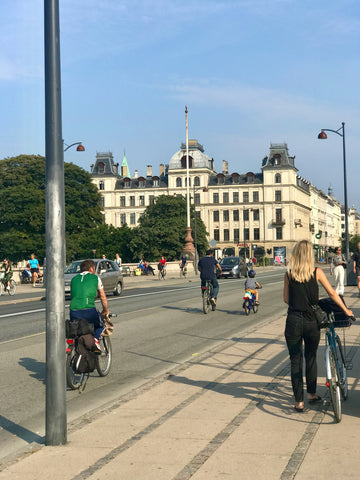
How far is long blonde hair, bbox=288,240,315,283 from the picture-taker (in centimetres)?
677

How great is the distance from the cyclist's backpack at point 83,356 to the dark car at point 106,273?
17.8 m

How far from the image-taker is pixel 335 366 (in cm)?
679

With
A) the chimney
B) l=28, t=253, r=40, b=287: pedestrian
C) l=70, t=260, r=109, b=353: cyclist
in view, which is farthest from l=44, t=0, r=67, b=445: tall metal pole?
the chimney

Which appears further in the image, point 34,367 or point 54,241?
point 34,367

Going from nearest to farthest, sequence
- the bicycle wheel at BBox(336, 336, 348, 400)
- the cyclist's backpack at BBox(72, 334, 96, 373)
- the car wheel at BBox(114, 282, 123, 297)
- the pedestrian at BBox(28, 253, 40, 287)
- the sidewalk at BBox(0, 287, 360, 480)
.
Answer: the sidewalk at BBox(0, 287, 360, 480), the bicycle wheel at BBox(336, 336, 348, 400), the cyclist's backpack at BBox(72, 334, 96, 373), the car wheel at BBox(114, 282, 123, 297), the pedestrian at BBox(28, 253, 40, 287)

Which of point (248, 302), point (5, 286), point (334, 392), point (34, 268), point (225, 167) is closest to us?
point (334, 392)

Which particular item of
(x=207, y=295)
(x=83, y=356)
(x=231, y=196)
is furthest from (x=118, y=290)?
(x=231, y=196)

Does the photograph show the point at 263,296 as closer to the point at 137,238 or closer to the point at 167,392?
the point at 167,392

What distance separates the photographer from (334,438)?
580cm

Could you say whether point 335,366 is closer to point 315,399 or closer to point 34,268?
point 315,399

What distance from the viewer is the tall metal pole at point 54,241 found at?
583cm

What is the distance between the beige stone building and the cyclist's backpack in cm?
11116

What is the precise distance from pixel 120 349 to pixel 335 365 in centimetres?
640

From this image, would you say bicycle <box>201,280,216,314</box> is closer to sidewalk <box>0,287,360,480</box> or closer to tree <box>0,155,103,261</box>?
sidewalk <box>0,287,360,480</box>
